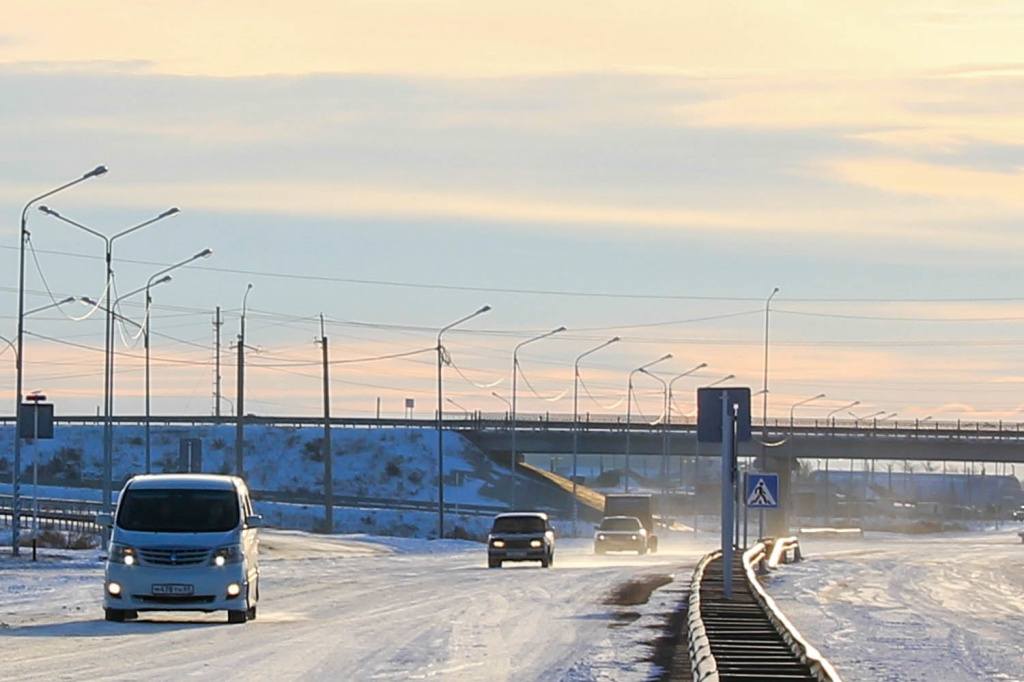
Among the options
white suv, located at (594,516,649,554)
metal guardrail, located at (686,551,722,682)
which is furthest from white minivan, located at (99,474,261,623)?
white suv, located at (594,516,649,554)

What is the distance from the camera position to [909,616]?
35156 millimetres

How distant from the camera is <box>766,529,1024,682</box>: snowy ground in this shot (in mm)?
24219

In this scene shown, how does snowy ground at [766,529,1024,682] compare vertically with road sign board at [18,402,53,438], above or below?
below

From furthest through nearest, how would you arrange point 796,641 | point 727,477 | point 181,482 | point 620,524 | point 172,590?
point 620,524, point 727,477, point 181,482, point 172,590, point 796,641

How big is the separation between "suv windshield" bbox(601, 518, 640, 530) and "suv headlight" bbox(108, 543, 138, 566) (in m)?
52.7

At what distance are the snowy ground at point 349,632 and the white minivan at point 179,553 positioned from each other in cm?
37

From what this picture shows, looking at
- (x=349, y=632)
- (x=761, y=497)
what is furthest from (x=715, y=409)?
(x=761, y=497)

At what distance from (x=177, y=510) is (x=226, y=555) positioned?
1164 millimetres

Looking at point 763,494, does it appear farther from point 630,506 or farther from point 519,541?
point 630,506

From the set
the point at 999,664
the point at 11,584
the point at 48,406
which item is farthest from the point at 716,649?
the point at 48,406

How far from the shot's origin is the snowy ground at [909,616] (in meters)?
24.2

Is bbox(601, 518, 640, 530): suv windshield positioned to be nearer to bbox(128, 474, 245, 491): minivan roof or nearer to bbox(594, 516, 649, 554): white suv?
bbox(594, 516, 649, 554): white suv

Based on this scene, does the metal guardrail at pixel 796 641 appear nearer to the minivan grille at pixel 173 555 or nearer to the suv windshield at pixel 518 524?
the minivan grille at pixel 173 555

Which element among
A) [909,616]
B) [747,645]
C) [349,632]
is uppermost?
[747,645]
